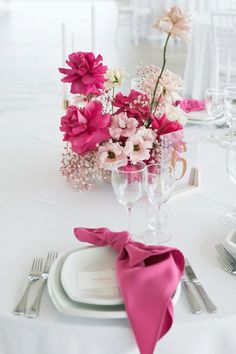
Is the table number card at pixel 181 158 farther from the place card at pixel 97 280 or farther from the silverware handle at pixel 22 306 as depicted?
the silverware handle at pixel 22 306

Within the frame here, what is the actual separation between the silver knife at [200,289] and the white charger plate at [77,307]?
5 cm

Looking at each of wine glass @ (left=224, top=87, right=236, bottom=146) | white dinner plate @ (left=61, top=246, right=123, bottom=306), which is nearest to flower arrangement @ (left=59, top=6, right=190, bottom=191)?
white dinner plate @ (left=61, top=246, right=123, bottom=306)

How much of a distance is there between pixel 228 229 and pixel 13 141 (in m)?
0.95

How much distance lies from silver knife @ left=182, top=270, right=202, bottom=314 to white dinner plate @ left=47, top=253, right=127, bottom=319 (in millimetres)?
135

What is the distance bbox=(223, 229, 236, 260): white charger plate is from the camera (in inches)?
49.7

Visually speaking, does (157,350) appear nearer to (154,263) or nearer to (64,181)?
(154,263)

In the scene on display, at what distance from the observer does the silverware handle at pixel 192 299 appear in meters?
1.08

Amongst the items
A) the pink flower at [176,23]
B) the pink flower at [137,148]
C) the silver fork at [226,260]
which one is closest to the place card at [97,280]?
the silver fork at [226,260]

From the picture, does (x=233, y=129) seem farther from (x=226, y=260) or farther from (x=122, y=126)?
(x=226, y=260)

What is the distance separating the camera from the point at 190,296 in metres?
1.12

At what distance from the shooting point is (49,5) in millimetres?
10945

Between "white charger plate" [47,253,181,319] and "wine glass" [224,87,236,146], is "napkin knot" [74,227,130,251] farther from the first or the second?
"wine glass" [224,87,236,146]

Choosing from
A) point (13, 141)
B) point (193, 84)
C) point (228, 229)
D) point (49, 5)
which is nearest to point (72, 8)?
point (49, 5)

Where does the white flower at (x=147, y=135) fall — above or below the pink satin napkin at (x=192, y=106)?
above
